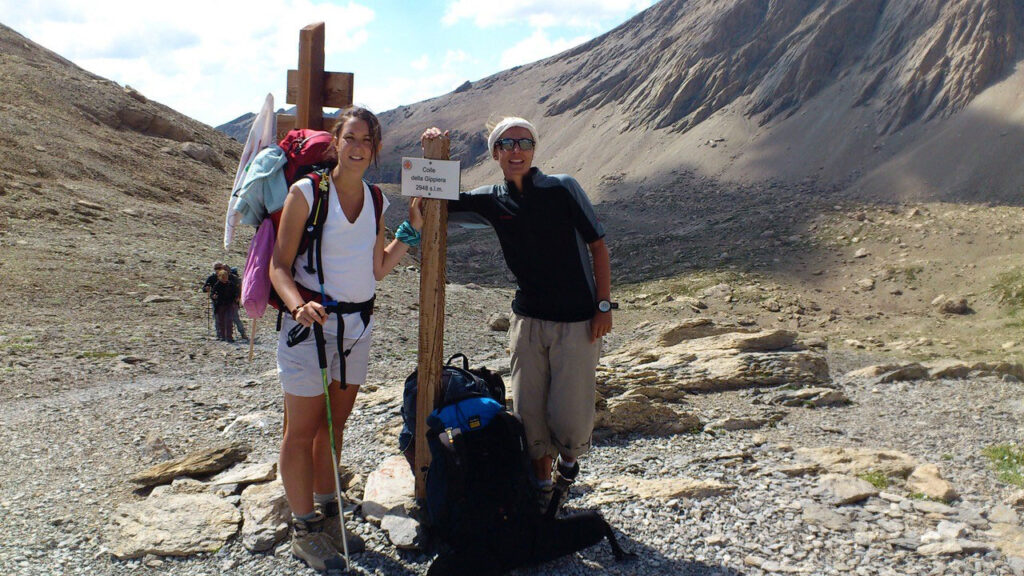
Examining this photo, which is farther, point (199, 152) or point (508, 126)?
point (199, 152)

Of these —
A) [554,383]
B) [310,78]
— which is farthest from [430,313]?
[310,78]

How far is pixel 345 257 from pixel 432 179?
0.63 m

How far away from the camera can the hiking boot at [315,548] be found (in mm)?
3811

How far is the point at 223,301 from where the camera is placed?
13188 mm

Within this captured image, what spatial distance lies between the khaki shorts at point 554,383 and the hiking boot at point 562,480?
0.08m

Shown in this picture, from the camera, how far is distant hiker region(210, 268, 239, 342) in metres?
13.1

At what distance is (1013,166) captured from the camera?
2773 cm

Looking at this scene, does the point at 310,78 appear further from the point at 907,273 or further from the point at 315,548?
the point at 907,273

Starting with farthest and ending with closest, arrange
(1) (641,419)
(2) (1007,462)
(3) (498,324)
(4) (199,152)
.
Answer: (4) (199,152), (3) (498,324), (1) (641,419), (2) (1007,462)

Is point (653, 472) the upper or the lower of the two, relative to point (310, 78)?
lower

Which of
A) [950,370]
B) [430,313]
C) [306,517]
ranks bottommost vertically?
[306,517]

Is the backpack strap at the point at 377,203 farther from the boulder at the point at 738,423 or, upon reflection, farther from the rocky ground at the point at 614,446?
the boulder at the point at 738,423

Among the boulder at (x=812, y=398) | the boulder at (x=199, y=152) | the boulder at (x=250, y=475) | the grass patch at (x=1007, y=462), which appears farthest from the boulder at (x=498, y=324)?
the boulder at (x=199, y=152)

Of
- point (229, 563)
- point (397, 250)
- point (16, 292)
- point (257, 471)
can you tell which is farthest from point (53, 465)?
point (16, 292)
